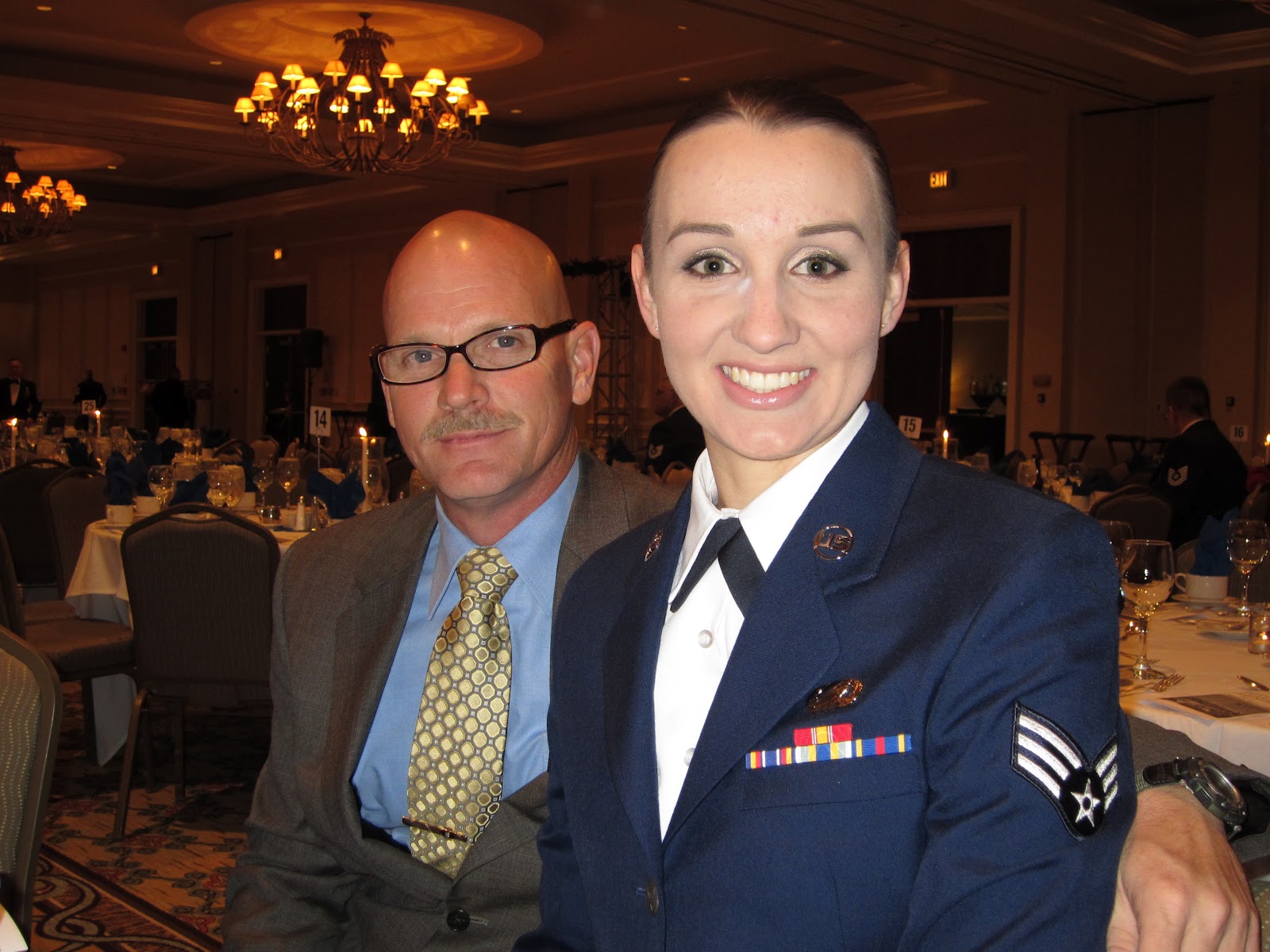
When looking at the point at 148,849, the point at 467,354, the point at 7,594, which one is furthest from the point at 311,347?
the point at 467,354

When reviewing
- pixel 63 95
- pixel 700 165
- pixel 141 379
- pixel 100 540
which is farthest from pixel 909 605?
pixel 141 379

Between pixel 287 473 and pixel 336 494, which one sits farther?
pixel 287 473

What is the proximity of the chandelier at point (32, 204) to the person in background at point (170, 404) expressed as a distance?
12.4ft

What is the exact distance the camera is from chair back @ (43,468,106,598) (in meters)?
5.71

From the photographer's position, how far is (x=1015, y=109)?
11688 mm

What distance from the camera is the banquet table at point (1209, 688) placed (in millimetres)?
2312

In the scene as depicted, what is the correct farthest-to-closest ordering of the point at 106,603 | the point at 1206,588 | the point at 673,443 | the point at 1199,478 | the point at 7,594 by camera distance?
the point at 673,443
the point at 1199,478
the point at 106,603
the point at 7,594
the point at 1206,588

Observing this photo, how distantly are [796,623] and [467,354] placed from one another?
2.99 ft

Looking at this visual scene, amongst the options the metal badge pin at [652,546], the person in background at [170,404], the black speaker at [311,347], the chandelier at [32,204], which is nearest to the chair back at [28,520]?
the metal badge pin at [652,546]

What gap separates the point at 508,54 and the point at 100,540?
7.19 metres

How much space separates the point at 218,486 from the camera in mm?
5750

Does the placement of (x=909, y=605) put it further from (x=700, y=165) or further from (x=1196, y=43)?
(x=1196, y=43)

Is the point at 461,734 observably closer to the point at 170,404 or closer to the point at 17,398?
the point at 170,404

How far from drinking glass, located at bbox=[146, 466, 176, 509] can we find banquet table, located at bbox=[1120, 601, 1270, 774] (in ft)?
13.5
